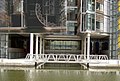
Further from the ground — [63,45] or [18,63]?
[63,45]

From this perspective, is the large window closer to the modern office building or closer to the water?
the modern office building

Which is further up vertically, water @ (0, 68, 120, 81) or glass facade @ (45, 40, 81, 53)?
glass facade @ (45, 40, 81, 53)

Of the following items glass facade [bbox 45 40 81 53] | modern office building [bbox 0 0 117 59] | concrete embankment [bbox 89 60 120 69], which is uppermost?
modern office building [bbox 0 0 117 59]

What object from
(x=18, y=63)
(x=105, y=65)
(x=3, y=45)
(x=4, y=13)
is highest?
(x=4, y=13)

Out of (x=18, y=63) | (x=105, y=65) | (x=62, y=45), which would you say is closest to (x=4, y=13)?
(x=18, y=63)

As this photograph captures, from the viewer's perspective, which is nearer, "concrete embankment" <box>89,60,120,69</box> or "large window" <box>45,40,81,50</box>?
"concrete embankment" <box>89,60,120,69</box>

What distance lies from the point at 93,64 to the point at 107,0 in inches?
511

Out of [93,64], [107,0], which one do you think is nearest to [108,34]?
[107,0]

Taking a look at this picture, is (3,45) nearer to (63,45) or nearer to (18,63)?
(18,63)

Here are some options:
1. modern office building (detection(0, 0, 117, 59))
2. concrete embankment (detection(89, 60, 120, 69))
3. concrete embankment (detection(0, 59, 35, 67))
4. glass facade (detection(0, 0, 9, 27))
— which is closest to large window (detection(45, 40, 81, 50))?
modern office building (detection(0, 0, 117, 59))

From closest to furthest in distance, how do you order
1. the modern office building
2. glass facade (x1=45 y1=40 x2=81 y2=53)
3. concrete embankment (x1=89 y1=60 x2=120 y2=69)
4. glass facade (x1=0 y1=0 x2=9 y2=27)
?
concrete embankment (x1=89 y1=60 x2=120 y2=69), the modern office building, glass facade (x1=0 y1=0 x2=9 y2=27), glass facade (x1=45 y1=40 x2=81 y2=53)

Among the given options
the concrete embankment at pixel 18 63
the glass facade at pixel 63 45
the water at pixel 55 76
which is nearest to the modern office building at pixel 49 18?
the concrete embankment at pixel 18 63

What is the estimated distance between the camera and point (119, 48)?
40812 mm

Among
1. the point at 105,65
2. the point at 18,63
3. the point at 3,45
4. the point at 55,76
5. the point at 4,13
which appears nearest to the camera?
the point at 55,76
